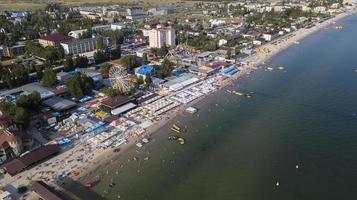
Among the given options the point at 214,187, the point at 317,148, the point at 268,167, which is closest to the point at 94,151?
the point at 214,187

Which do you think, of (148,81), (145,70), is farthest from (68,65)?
(148,81)

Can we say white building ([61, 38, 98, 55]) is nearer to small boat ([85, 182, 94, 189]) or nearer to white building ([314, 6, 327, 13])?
small boat ([85, 182, 94, 189])

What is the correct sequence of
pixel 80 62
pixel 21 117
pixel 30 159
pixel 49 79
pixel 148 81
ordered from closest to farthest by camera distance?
pixel 30 159
pixel 21 117
pixel 49 79
pixel 148 81
pixel 80 62

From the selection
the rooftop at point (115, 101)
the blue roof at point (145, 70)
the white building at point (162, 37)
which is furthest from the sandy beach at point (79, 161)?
the white building at point (162, 37)

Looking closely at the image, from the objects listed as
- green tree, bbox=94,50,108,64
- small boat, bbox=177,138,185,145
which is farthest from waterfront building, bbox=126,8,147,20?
small boat, bbox=177,138,185,145

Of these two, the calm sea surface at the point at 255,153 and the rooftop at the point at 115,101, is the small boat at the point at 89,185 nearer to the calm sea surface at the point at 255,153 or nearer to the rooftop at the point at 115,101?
the calm sea surface at the point at 255,153

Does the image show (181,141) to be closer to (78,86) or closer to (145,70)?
(78,86)
